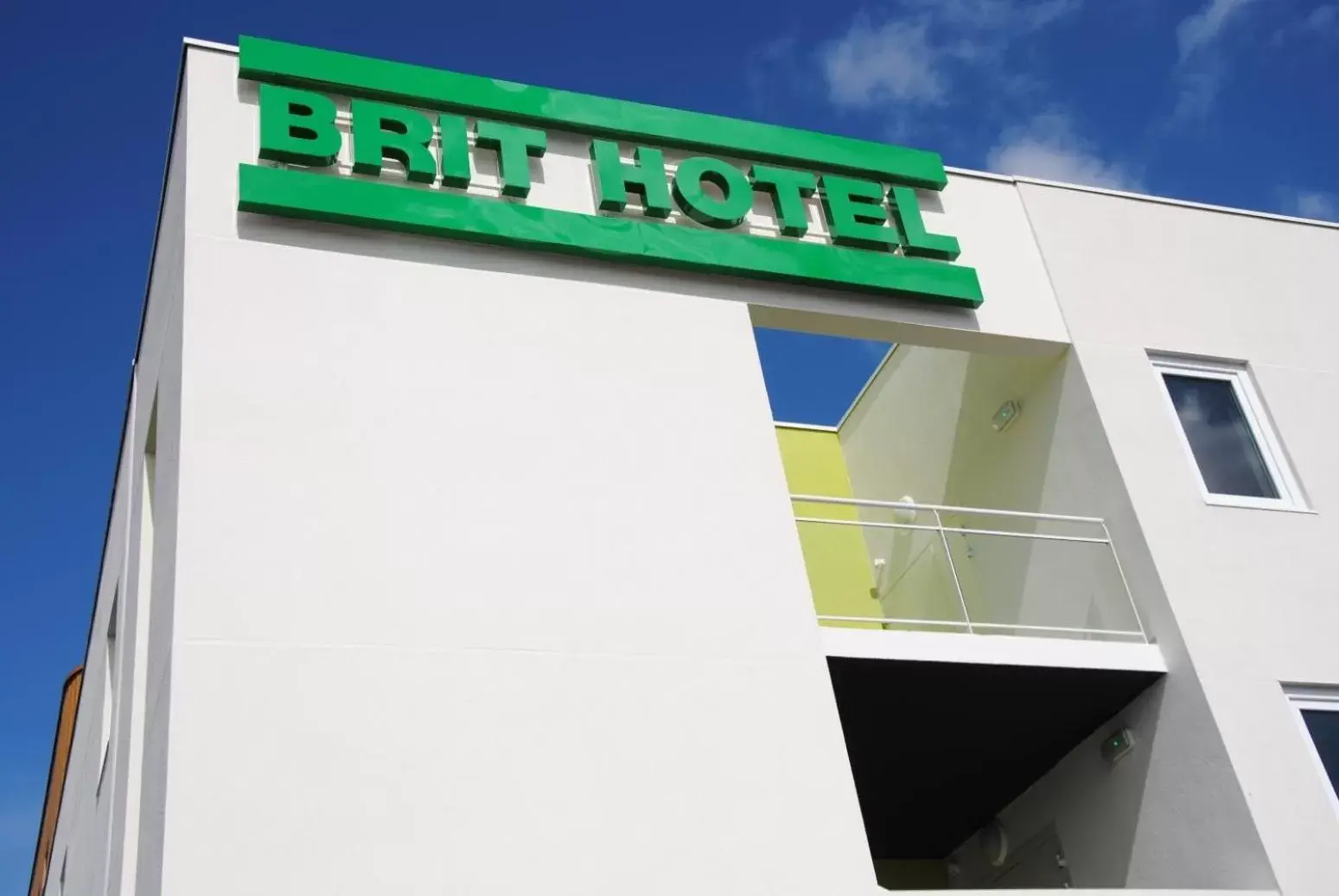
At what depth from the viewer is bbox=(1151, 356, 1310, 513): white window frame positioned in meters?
8.14

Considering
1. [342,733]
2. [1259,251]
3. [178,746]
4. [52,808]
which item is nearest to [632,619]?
[342,733]

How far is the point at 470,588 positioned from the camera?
6.07 m

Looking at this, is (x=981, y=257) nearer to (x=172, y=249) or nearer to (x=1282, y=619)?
(x=1282, y=619)

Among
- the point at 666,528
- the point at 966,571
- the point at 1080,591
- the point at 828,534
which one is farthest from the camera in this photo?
the point at 828,534

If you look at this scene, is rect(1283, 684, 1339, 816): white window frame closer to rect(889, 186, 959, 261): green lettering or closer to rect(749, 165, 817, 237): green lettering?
rect(889, 186, 959, 261): green lettering

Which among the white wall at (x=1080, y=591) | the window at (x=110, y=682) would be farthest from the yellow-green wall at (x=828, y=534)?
the window at (x=110, y=682)

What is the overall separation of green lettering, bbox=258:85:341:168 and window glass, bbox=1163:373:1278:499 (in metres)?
5.11

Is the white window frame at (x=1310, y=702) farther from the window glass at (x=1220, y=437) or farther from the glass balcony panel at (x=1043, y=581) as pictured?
the window glass at (x=1220, y=437)

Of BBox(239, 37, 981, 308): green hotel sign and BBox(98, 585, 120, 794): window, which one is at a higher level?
BBox(239, 37, 981, 308): green hotel sign

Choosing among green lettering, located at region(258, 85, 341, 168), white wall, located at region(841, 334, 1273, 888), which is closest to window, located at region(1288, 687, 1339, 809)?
white wall, located at region(841, 334, 1273, 888)

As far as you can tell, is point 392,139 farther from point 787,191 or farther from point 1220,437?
point 1220,437

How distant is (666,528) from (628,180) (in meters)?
2.30

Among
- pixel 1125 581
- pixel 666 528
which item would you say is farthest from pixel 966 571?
pixel 666 528

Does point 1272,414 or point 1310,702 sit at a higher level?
point 1272,414
